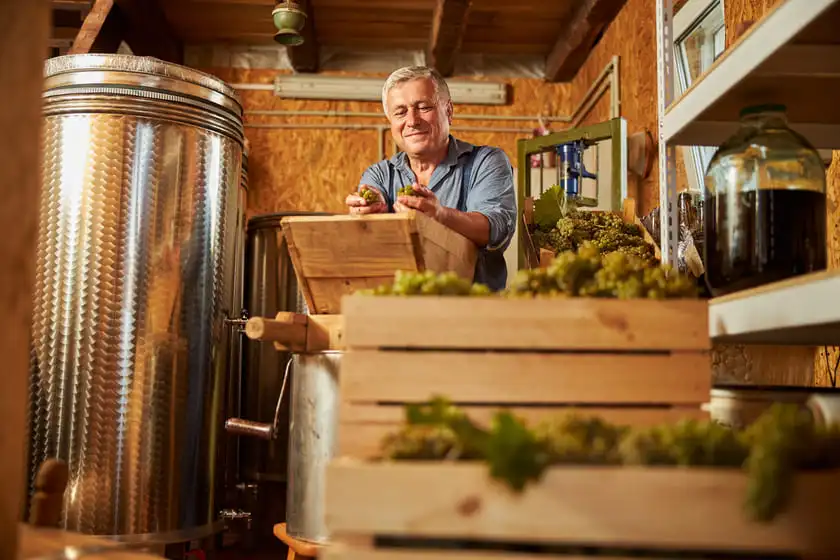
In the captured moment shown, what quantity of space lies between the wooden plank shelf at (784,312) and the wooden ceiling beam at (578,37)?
402cm

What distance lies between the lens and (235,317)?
3.44 m

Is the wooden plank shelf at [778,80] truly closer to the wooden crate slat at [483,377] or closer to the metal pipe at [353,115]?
the wooden crate slat at [483,377]

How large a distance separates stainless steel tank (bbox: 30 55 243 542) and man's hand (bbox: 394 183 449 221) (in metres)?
1.08

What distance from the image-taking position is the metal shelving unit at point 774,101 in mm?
1291

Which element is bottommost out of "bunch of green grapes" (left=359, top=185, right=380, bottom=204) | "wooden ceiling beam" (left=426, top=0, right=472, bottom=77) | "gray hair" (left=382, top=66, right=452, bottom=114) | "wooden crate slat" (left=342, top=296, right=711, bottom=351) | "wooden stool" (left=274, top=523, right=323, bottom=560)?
"wooden stool" (left=274, top=523, right=323, bottom=560)

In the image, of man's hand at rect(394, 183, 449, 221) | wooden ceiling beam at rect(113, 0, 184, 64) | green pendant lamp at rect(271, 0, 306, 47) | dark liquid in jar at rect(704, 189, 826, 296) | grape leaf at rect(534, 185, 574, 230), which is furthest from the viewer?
wooden ceiling beam at rect(113, 0, 184, 64)

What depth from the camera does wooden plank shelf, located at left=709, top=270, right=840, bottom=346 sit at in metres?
1.20

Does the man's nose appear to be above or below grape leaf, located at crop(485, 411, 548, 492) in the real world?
above

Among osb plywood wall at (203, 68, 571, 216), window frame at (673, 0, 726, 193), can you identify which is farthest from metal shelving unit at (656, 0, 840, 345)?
osb plywood wall at (203, 68, 571, 216)

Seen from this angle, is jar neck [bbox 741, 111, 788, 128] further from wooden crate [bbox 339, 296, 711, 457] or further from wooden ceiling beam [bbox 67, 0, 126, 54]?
wooden ceiling beam [bbox 67, 0, 126, 54]

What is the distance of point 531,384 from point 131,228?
2.02 m

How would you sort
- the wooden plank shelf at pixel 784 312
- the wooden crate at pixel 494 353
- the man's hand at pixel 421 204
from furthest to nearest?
the man's hand at pixel 421 204, the wooden crate at pixel 494 353, the wooden plank shelf at pixel 784 312

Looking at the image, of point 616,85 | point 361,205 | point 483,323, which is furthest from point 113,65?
point 616,85

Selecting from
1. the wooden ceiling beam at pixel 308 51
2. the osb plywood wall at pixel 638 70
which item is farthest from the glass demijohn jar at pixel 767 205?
the wooden ceiling beam at pixel 308 51
